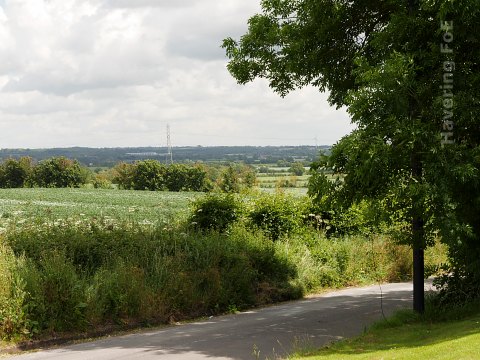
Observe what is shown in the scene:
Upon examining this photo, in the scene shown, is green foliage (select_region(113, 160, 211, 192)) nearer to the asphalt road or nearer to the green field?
the green field

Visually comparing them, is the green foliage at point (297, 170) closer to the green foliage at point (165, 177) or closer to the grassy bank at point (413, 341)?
the green foliage at point (165, 177)

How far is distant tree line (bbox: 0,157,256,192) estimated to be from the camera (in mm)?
88000

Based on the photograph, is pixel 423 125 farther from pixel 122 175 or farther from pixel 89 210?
pixel 122 175

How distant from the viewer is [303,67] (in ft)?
53.9

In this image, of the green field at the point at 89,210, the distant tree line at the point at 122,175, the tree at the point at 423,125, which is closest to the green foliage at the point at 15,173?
the distant tree line at the point at 122,175

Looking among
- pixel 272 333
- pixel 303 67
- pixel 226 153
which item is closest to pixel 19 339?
pixel 272 333

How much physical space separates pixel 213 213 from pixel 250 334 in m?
8.79

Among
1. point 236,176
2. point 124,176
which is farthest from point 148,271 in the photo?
point 124,176

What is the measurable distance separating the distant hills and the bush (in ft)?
260

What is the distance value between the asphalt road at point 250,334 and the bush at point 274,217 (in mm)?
4674

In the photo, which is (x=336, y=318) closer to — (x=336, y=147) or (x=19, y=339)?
(x=336, y=147)

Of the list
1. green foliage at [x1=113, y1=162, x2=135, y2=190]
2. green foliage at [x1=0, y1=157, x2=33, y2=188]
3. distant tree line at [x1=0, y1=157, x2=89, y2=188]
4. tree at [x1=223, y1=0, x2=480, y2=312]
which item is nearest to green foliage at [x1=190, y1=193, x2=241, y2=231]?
tree at [x1=223, y1=0, x2=480, y2=312]

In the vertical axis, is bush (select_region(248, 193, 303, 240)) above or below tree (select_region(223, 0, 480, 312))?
below

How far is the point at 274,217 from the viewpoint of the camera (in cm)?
2278
